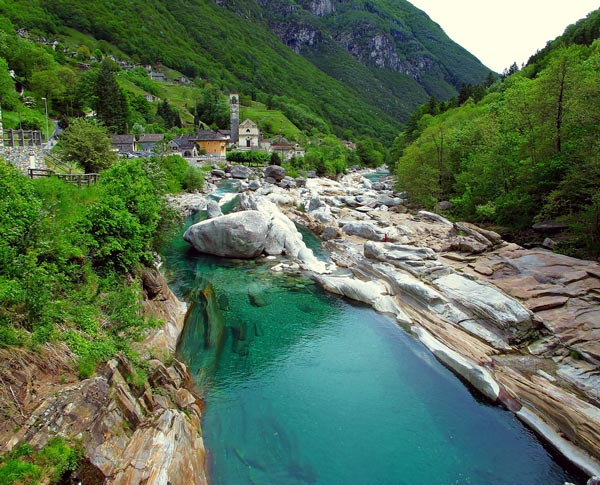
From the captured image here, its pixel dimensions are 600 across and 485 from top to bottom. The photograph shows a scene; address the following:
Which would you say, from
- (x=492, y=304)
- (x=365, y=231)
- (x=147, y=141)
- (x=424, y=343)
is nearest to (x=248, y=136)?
(x=147, y=141)

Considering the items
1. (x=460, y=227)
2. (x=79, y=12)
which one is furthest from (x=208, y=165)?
(x=79, y=12)

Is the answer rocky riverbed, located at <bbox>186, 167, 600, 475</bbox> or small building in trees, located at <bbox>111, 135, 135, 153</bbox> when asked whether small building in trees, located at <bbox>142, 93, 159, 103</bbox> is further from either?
rocky riverbed, located at <bbox>186, 167, 600, 475</bbox>

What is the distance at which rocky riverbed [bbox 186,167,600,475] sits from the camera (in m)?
13.6

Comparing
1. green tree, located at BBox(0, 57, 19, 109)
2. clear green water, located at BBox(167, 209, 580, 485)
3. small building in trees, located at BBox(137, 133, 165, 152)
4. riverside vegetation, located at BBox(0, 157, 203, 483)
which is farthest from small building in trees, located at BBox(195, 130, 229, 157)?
clear green water, located at BBox(167, 209, 580, 485)

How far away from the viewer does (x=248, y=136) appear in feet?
413

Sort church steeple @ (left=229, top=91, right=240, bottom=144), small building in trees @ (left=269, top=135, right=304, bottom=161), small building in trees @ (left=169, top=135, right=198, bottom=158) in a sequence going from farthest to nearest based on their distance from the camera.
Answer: church steeple @ (left=229, top=91, right=240, bottom=144), small building in trees @ (left=269, top=135, right=304, bottom=161), small building in trees @ (left=169, top=135, right=198, bottom=158)

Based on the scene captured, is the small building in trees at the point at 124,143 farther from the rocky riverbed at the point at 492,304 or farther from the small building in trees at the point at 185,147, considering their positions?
the rocky riverbed at the point at 492,304

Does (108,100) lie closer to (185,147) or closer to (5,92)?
(185,147)

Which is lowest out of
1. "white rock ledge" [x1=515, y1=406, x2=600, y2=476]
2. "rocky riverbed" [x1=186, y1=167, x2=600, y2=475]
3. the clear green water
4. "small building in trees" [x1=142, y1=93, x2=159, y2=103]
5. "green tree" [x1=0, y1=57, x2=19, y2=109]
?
the clear green water

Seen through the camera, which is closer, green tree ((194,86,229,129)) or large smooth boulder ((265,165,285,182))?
large smooth boulder ((265,165,285,182))

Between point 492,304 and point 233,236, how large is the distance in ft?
61.3

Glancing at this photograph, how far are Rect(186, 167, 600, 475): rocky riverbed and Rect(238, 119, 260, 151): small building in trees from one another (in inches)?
3845

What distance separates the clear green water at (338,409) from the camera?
11.5 m

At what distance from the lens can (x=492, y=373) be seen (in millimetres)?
15578
